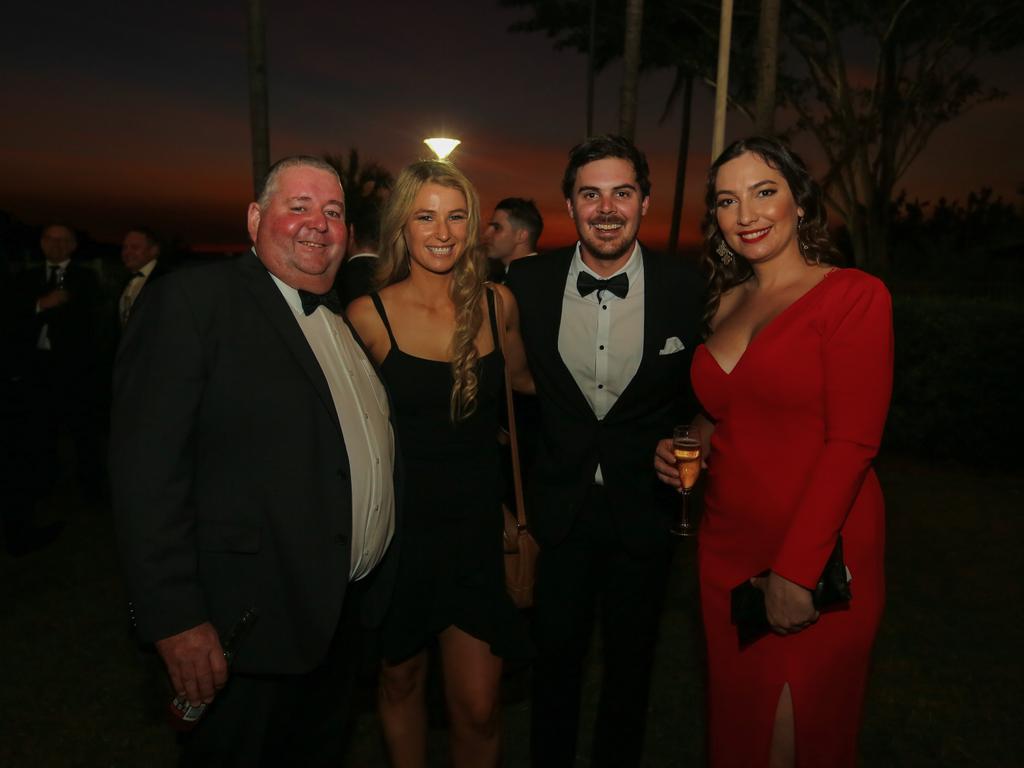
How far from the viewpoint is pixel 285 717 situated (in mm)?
2562

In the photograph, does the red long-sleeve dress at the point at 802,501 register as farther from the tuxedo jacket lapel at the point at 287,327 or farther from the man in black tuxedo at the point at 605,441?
the tuxedo jacket lapel at the point at 287,327

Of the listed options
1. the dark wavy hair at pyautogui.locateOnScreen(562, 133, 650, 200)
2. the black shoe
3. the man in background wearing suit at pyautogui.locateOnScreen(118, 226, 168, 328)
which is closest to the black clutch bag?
the dark wavy hair at pyautogui.locateOnScreen(562, 133, 650, 200)

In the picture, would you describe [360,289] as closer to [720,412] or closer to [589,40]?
[720,412]

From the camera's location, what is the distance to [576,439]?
131 inches

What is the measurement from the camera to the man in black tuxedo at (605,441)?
334 cm

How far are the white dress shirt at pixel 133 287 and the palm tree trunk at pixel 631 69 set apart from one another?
Result: 7.24m

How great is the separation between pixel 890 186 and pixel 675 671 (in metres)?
19.2

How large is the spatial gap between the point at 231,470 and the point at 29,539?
16.6 ft

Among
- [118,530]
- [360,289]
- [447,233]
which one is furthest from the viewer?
[360,289]

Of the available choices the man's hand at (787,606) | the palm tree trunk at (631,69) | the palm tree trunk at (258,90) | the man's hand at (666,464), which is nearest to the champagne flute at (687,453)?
the man's hand at (666,464)

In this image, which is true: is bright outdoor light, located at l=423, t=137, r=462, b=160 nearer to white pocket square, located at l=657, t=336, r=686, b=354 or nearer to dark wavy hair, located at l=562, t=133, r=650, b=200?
dark wavy hair, located at l=562, t=133, r=650, b=200

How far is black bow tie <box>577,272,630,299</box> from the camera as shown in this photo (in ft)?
11.0

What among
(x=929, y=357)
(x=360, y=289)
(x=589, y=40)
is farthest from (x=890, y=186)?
(x=360, y=289)

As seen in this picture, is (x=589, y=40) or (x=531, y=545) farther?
(x=589, y=40)
